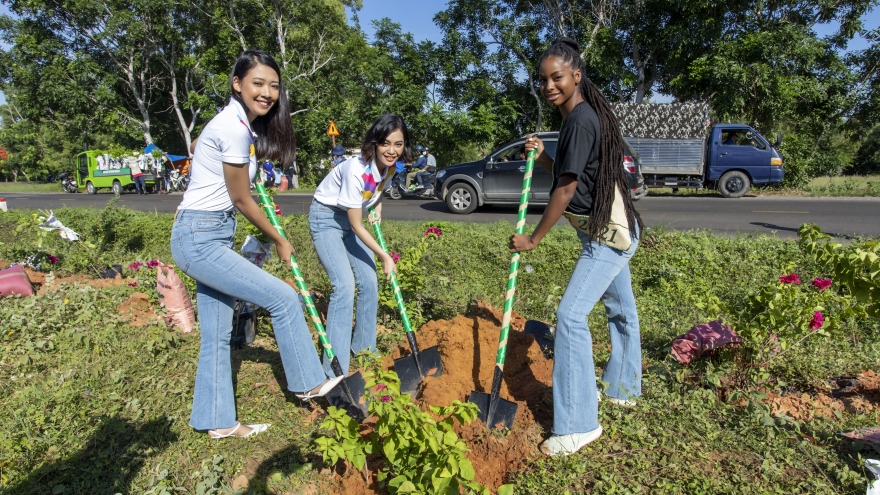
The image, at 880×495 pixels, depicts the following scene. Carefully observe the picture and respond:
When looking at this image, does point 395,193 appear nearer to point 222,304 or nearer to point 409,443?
point 222,304

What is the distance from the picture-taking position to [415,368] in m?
3.55

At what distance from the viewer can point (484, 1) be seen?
21250 mm

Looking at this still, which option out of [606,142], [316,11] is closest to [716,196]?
[606,142]

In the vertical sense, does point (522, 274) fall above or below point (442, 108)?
below

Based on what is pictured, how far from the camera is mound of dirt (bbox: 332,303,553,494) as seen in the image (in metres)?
2.67

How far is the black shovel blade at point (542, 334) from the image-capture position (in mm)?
3705

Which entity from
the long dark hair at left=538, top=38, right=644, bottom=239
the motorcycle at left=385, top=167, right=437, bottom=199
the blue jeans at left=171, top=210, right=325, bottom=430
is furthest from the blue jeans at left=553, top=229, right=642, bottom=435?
the motorcycle at left=385, top=167, right=437, bottom=199

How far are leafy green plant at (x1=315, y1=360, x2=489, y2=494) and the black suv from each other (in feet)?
31.8

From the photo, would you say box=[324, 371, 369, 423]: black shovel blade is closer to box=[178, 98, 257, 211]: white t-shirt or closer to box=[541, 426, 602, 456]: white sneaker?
box=[541, 426, 602, 456]: white sneaker

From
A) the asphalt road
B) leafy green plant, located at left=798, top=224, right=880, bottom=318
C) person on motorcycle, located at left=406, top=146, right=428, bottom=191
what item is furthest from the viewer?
person on motorcycle, located at left=406, top=146, right=428, bottom=191

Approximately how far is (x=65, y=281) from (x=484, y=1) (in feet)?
62.6

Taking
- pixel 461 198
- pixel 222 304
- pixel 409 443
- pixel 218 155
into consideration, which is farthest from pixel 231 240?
pixel 461 198

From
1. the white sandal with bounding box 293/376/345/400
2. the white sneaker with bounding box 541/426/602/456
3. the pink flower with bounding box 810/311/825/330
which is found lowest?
the white sneaker with bounding box 541/426/602/456

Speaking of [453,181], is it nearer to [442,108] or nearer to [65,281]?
[65,281]
